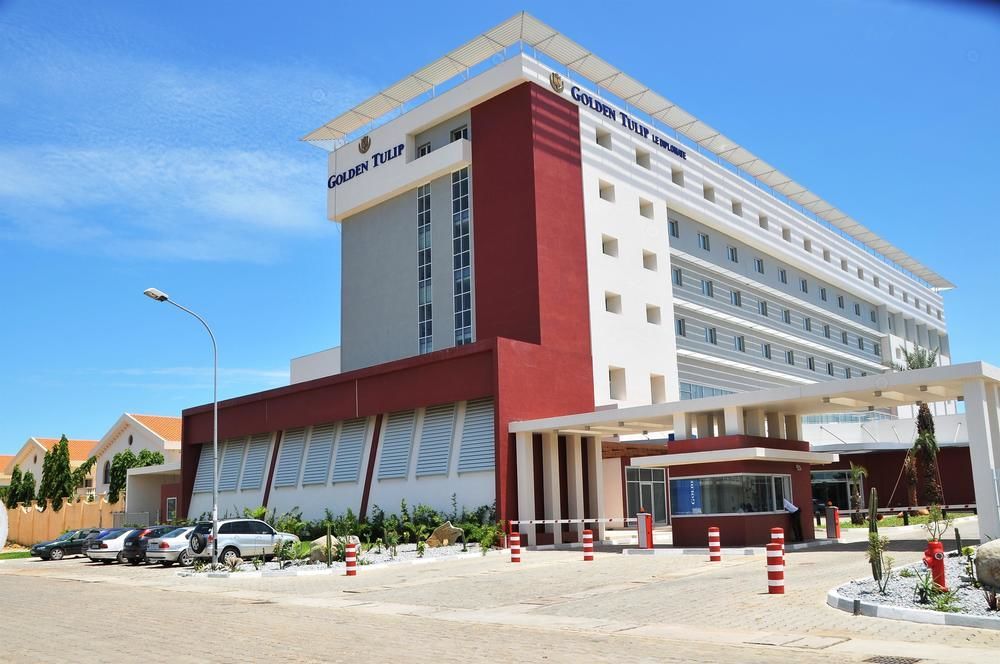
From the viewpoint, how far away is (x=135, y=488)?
6338cm

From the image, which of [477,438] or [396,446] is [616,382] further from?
[396,446]

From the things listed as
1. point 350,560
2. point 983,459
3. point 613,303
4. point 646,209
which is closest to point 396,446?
point 613,303

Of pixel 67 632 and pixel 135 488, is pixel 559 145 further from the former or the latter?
pixel 135 488

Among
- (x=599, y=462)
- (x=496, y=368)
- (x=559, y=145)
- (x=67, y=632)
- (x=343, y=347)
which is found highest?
(x=559, y=145)

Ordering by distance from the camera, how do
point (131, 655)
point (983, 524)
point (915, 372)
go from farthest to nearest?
point (915, 372) < point (983, 524) < point (131, 655)

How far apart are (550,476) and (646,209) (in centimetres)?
1921

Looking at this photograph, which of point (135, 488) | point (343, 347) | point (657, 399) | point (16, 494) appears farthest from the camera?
point (16, 494)

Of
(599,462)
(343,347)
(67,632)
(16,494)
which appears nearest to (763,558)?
(599,462)

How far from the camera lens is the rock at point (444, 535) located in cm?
3164

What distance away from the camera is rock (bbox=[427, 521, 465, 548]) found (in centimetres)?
3164

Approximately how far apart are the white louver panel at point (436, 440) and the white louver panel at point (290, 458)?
9.41 meters

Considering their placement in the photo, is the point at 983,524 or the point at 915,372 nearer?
the point at 983,524

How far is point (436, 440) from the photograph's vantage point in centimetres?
3662

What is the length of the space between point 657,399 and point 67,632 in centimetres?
3582
